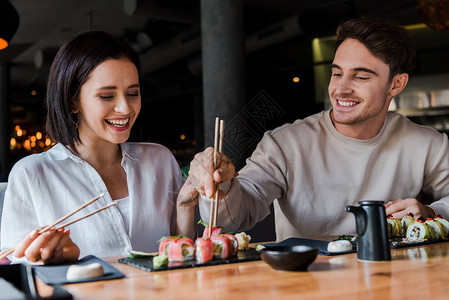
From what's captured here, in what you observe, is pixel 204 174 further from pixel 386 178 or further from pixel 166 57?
pixel 166 57

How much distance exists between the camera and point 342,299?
102 centimetres

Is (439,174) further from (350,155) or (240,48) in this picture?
(240,48)

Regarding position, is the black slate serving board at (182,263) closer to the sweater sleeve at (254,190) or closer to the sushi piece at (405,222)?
the sweater sleeve at (254,190)

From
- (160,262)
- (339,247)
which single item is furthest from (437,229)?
(160,262)

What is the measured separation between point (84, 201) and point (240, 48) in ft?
14.5

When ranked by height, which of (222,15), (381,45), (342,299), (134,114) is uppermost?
(222,15)

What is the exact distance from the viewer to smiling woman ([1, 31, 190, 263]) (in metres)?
1.81

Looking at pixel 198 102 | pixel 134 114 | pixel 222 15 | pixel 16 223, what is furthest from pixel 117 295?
pixel 198 102

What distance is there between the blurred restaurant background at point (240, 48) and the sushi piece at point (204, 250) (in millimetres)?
3214

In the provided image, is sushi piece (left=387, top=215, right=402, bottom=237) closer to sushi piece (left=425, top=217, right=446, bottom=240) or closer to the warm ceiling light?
sushi piece (left=425, top=217, right=446, bottom=240)

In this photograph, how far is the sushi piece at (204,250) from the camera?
1399 millimetres

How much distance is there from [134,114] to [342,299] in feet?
3.75

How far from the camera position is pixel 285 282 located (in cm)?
116

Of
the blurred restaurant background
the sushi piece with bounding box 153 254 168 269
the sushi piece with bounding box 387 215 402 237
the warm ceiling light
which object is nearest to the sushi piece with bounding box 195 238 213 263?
the sushi piece with bounding box 153 254 168 269
